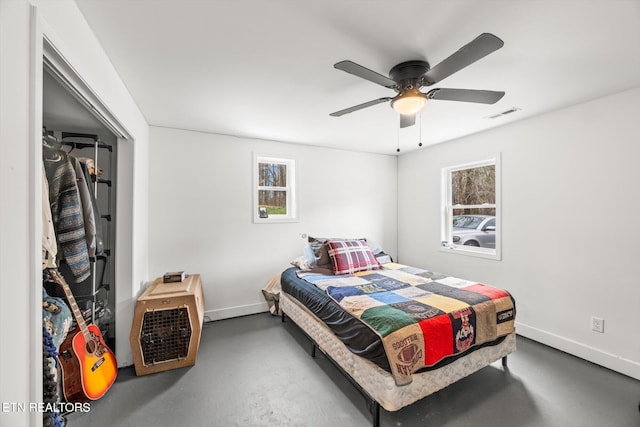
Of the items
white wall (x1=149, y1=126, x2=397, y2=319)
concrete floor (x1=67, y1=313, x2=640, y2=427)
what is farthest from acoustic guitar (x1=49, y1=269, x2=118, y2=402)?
white wall (x1=149, y1=126, x2=397, y2=319)

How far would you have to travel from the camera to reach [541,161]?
2.77 m

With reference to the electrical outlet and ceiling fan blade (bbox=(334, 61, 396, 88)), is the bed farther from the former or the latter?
ceiling fan blade (bbox=(334, 61, 396, 88))

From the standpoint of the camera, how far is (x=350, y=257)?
3123 millimetres

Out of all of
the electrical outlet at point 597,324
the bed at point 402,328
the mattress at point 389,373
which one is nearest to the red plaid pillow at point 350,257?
the bed at point 402,328

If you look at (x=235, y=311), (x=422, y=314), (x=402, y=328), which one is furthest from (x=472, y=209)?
(x=235, y=311)

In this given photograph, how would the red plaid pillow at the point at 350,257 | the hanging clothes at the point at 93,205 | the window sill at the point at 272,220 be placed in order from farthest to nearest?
the window sill at the point at 272,220
the red plaid pillow at the point at 350,257
the hanging clothes at the point at 93,205

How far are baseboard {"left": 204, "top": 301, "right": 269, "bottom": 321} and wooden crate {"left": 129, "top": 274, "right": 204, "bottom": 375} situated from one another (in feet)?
3.08

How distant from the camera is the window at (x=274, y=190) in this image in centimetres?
365

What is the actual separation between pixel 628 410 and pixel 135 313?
379 centimetres

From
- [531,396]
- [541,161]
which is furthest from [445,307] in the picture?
[541,161]

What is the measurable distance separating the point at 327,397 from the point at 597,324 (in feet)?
8.48

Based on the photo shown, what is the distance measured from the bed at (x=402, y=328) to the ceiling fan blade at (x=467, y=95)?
1528 millimetres
